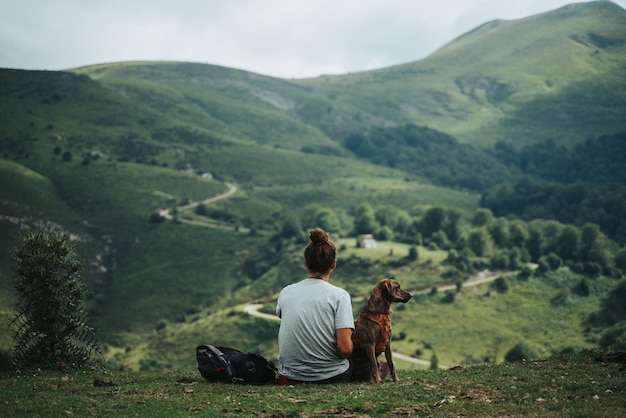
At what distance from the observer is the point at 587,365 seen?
17.3 m

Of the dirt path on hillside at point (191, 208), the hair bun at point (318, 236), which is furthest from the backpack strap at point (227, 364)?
the dirt path on hillside at point (191, 208)

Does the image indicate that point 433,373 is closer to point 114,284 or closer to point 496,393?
point 496,393

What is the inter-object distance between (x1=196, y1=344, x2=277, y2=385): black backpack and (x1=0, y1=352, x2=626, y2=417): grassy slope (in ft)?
1.15

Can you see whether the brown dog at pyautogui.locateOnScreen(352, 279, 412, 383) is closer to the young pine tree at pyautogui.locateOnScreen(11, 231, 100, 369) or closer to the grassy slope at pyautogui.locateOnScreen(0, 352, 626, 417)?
the grassy slope at pyautogui.locateOnScreen(0, 352, 626, 417)

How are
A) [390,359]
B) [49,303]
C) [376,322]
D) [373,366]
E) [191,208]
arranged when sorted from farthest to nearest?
[191,208] → [49,303] → [390,359] → [373,366] → [376,322]

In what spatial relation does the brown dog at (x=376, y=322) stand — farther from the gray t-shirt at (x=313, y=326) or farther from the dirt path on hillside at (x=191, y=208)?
the dirt path on hillside at (x=191, y=208)

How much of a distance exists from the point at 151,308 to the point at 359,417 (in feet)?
453

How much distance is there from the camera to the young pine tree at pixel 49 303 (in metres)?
20.9

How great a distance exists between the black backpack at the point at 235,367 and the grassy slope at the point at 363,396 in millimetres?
352

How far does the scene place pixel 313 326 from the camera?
1504cm

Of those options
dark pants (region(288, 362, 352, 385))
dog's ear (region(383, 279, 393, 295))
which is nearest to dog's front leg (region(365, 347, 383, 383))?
dark pants (region(288, 362, 352, 385))

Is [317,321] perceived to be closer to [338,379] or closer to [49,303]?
[338,379]

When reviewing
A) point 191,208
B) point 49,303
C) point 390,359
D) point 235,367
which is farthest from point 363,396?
point 191,208

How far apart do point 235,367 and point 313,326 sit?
256 centimetres
